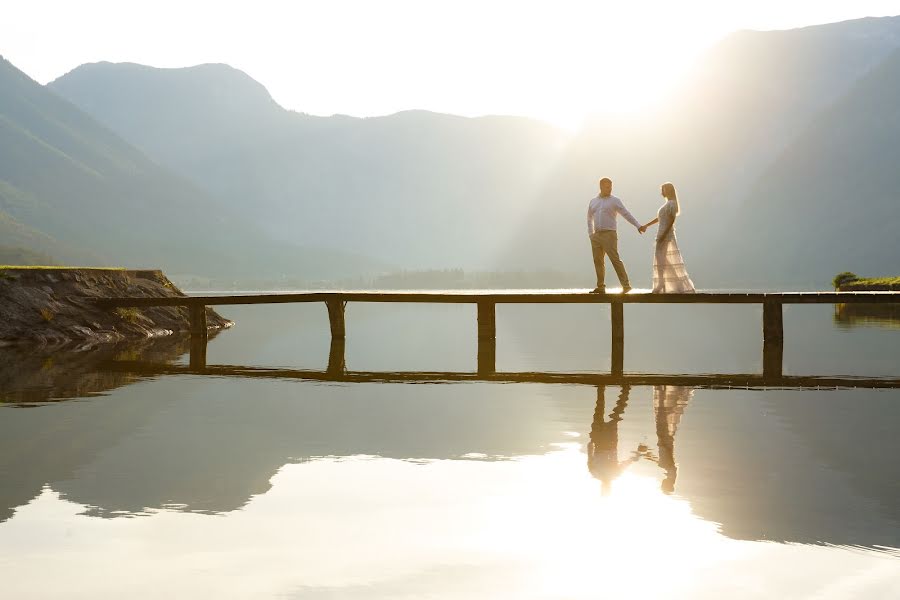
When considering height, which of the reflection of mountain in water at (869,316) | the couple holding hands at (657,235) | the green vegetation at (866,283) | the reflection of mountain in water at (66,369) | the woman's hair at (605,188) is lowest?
the reflection of mountain in water at (66,369)

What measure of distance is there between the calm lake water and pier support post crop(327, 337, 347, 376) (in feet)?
21.2

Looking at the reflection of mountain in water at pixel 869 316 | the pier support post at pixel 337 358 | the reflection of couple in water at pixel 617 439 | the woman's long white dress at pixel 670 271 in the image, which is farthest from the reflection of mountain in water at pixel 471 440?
the reflection of mountain in water at pixel 869 316

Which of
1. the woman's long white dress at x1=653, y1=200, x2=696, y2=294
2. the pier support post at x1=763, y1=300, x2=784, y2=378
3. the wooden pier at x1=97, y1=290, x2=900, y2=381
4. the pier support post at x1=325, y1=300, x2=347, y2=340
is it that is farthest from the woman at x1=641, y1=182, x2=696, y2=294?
the pier support post at x1=325, y1=300, x2=347, y2=340

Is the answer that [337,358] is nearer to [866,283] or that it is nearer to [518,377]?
A: [518,377]

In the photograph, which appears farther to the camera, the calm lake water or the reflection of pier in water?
the reflection of pier in water

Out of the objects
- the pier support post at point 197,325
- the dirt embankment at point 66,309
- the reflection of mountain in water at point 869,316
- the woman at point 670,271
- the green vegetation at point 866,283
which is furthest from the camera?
the green vegetation at point 866,283

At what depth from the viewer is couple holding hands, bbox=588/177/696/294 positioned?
1202 inches

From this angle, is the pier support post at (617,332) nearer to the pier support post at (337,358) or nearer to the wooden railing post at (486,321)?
the wooden railing post at (486,321)

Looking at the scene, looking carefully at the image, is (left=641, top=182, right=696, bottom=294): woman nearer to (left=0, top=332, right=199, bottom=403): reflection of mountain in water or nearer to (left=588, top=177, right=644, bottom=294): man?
(left=588, top=177, right=644, bottom=294): man

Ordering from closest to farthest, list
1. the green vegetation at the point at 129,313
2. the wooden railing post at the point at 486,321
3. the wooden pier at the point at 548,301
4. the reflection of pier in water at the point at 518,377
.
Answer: the reflection of pier in water at the point at 518,377
the wooden pier at the point at 548,301
the wooden railing post at the point at 486,321
the green vegetation at the point at 129,313

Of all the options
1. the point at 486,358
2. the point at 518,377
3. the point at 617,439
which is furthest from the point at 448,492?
the point at 486,358

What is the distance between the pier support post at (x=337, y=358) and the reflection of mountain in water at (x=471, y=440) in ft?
18.8

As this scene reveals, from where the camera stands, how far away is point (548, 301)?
34.3 metres

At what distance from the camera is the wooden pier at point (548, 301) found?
1312 inches
